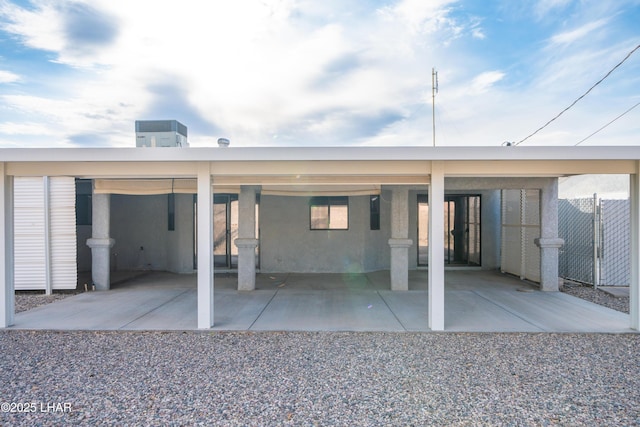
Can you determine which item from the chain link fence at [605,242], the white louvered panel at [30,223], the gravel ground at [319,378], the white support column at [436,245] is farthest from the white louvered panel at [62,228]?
the chain link fence at [605,242]

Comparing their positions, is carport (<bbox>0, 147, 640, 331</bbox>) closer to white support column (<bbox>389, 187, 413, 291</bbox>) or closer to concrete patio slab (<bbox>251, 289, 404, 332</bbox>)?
concrete patio slab (<bbox>251, 289, 404, 332</bbox>)

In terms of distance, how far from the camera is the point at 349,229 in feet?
33.6

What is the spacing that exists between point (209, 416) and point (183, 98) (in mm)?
10805

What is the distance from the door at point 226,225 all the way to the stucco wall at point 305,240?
33.9 inches

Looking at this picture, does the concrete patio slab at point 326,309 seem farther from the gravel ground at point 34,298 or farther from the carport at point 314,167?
the carport at point 314,167

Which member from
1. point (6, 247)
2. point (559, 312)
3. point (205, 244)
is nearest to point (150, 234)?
point (6, 247)

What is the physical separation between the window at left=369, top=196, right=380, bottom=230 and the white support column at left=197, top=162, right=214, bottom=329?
5868mm

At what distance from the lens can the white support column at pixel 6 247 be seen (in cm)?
530

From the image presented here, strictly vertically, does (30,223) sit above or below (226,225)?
above

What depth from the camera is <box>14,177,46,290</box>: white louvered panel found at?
7859mm

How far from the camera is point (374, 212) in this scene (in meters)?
10.4

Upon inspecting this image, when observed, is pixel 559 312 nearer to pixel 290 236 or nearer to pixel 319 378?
pixel 319 378

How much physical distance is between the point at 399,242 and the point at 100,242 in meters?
7.01

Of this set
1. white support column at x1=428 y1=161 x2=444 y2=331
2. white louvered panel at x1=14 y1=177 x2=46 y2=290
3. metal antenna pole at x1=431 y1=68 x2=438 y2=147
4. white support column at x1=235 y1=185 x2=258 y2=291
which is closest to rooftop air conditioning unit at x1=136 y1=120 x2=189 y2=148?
white louvered panel at x1=14 y1=177 x2=46 y2=290
